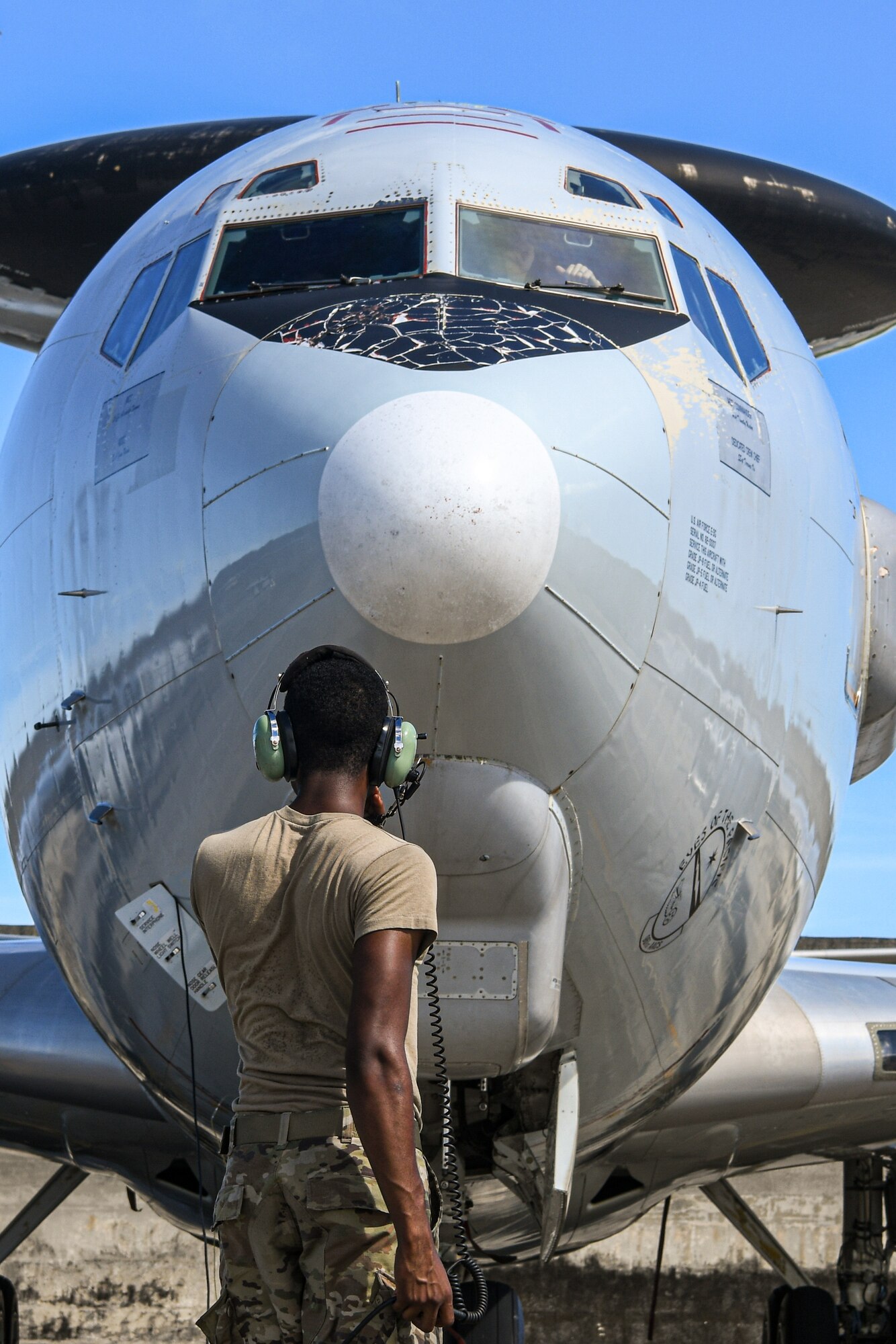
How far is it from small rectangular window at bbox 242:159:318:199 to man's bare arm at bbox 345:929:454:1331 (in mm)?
3391

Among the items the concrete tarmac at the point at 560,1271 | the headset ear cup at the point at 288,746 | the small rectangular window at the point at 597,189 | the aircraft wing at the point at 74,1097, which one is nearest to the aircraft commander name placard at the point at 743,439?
the small rectangular window at the point at 597,189

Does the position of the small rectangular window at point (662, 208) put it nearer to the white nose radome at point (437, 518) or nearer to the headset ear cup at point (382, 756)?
the white nose radome at point (437, 518)

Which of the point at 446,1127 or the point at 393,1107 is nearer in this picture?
the point at 393,1107

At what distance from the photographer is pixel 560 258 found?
5.12 meters

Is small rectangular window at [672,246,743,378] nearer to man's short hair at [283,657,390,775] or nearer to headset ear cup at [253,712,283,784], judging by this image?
man's short hair at [283,657,390,775]

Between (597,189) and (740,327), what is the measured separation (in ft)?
2.34

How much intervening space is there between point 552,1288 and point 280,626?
11.4 metres

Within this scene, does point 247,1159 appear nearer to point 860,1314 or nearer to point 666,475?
point 666,475

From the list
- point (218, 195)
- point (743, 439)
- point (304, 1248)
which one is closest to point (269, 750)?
point (304, 1248)

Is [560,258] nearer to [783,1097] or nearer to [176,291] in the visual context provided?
[176,291]

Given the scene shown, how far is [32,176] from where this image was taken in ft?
32.1

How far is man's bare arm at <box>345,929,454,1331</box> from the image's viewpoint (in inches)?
110

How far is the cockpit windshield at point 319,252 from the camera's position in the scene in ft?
16.3

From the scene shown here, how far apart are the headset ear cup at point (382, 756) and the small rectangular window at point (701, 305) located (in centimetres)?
241
